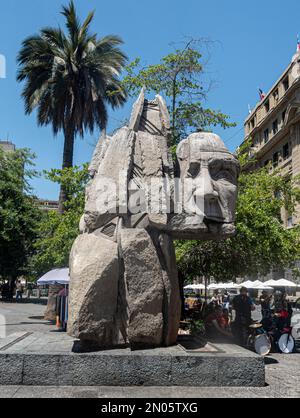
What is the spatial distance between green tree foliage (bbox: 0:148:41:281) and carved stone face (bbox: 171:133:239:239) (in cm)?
2145

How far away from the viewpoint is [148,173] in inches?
269

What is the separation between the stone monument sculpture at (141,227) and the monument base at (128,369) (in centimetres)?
48

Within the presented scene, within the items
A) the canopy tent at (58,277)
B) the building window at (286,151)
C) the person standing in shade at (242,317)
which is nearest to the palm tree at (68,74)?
the canopy tent at (58,277)

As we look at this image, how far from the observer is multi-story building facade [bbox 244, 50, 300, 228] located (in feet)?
135

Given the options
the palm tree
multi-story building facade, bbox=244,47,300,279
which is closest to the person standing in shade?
the palm tree

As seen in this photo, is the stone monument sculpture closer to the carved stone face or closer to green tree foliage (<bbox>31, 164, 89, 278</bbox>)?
the carved stone face

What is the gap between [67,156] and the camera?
67.4 feet

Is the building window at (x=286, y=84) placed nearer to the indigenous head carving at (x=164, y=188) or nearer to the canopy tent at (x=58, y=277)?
the canopy tent at (x=58, y=277)

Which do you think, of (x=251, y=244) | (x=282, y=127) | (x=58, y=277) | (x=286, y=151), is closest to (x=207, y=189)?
(x=251, y=244)

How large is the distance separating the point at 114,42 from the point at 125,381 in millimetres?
20660

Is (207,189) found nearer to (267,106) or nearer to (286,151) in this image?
(286,151)

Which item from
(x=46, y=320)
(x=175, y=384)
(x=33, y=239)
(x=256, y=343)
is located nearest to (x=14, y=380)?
(x=175, y=384)

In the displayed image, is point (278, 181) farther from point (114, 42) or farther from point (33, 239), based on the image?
point (33, 239)
